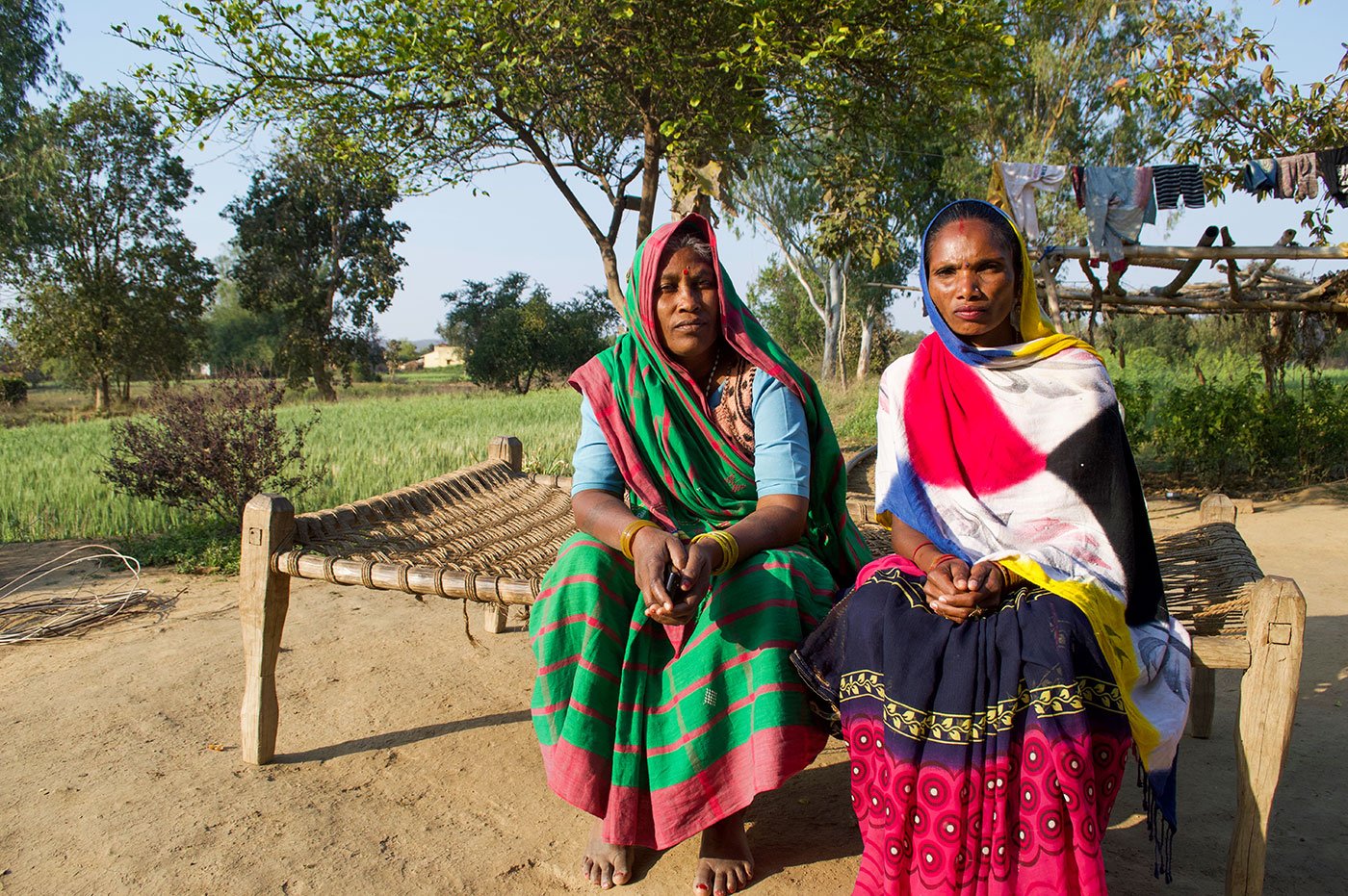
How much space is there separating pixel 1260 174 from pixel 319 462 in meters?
8.54

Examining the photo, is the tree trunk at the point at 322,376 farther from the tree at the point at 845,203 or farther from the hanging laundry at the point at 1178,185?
the hanging laundry at the point at 1178,185

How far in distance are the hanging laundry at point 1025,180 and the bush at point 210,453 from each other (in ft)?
22.8

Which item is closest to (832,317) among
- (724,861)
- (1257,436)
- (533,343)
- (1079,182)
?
(533,343)

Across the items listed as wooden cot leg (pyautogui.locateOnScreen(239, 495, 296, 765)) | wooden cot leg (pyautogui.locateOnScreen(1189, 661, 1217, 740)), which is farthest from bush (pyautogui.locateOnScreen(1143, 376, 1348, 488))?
wooden cot leg (pyautogui.locateOnScreen(239, 495, 296, 765))

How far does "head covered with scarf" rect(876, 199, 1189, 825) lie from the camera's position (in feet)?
5.86

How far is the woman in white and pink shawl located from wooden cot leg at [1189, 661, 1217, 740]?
0.95 metres

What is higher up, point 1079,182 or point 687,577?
point 1079,182

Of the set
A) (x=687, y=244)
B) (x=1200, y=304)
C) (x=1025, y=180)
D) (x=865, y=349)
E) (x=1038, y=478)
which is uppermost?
(x=1025, y=180)

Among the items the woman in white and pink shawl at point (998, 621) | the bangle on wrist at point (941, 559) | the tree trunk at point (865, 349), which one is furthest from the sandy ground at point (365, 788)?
the tree trunk at point (865, 349)

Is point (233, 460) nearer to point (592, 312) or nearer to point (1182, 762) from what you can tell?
point (1182, 762)

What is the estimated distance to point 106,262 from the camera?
21.4 metres

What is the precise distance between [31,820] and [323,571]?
0.97 meters

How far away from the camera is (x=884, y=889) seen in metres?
1.75

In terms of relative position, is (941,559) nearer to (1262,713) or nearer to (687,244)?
(1262,713)
